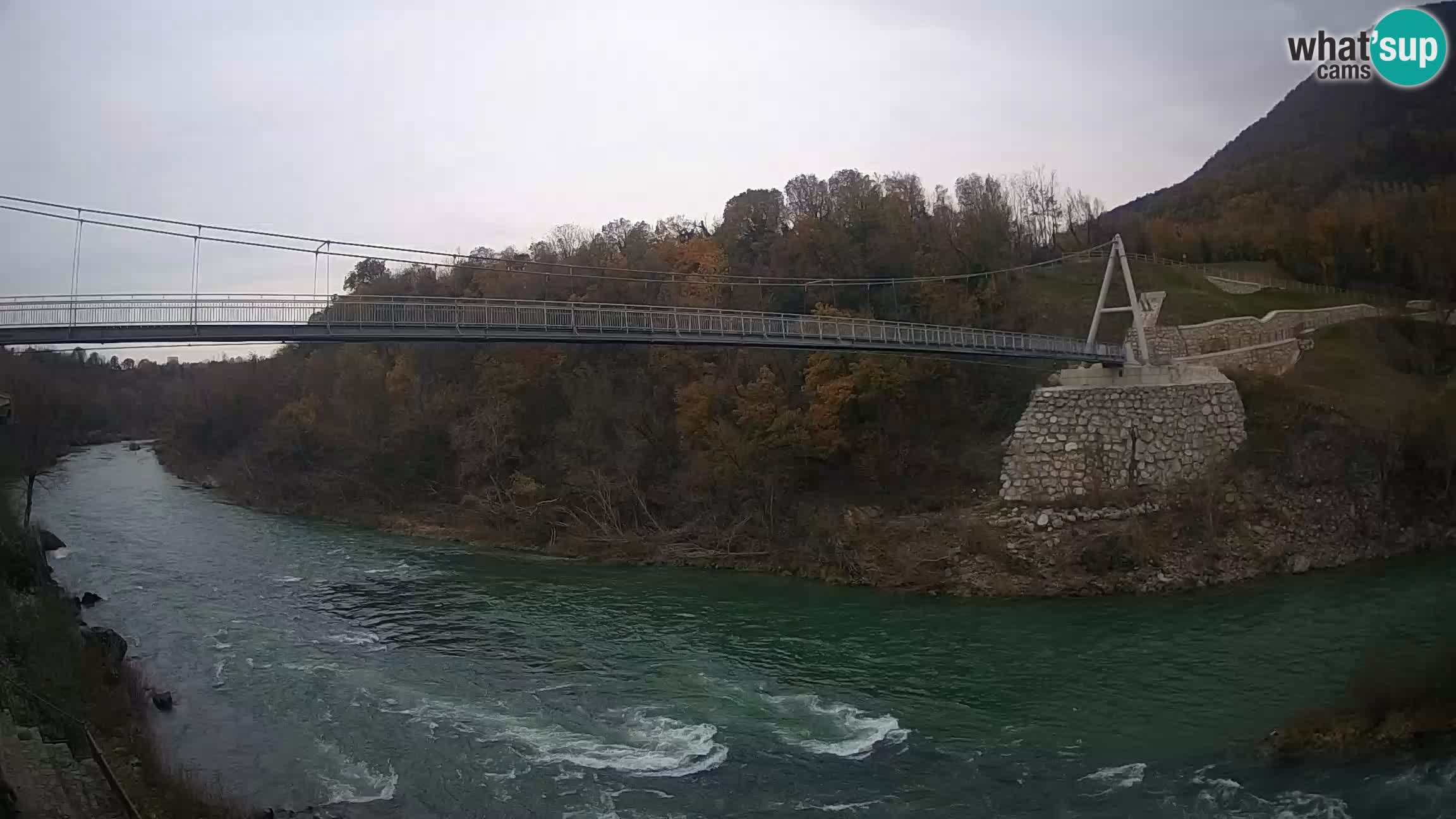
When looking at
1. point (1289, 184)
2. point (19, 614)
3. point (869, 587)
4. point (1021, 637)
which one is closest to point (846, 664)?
point (1021, 637)

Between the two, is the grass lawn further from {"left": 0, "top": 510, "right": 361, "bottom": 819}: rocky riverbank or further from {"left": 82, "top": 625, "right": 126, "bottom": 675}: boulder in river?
{"left": 0, "top": 510, "right": 361, "bottom": 819}: rocky riverbank

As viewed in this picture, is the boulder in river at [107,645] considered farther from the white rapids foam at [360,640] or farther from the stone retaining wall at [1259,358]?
the stone retaining wall at [1259,358]

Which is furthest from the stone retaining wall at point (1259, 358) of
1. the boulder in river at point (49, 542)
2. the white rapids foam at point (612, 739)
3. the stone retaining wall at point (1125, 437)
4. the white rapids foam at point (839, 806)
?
the boulder in river at point (49, 542)

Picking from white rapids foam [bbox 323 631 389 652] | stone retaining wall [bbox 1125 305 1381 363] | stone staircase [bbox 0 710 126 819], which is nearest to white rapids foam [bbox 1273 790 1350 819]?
stone staircase [bbox 0 710 126 819]

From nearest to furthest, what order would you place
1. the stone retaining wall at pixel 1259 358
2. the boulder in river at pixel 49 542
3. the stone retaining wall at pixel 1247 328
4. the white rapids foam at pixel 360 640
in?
the white rapids foam at pixel 360 640 < the boulder in river at pixel 49 542 < the stone retaining wall at pixel 1259 358 < the stone retaining wall at pixel 1247 328

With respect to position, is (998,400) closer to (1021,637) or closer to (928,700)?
(1021,637)

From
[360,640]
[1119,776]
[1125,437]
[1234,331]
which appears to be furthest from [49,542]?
[1234,331]
